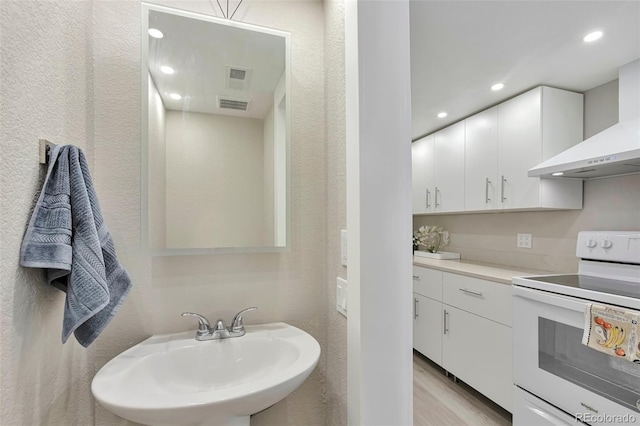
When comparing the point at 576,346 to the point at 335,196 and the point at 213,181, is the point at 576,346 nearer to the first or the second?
the point at 335,196

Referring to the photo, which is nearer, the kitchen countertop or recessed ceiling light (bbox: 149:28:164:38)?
recessed ceiling light (bbox: 149:28:164:38)

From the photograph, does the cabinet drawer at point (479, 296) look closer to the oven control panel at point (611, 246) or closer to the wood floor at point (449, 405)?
the oven control panel at point (611, 246)

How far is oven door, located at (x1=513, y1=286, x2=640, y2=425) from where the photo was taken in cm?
142

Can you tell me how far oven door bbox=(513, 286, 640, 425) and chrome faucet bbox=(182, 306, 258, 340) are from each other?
167 centimetres

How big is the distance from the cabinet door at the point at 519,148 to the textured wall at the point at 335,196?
6.21ft

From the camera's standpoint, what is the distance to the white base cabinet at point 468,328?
2.08m

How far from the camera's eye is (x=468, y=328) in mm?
2385

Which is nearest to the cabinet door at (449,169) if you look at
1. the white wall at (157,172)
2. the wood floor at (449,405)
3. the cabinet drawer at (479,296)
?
the cabinet drawer at (479,296)

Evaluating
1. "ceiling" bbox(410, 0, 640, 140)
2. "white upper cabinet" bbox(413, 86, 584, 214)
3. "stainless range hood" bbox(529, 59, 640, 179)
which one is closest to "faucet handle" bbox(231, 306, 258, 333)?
"ceiling" bbox(410, 0, 640, 140)

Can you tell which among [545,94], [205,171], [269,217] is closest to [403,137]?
[269,217]

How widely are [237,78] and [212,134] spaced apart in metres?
0.25

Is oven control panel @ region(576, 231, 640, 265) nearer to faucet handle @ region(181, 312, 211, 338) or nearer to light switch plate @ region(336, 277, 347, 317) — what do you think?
light switch plate @ region(336, 277, 347, 317)

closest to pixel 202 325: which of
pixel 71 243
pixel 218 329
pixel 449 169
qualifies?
pixel 218 329

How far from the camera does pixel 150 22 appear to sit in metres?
1.06
